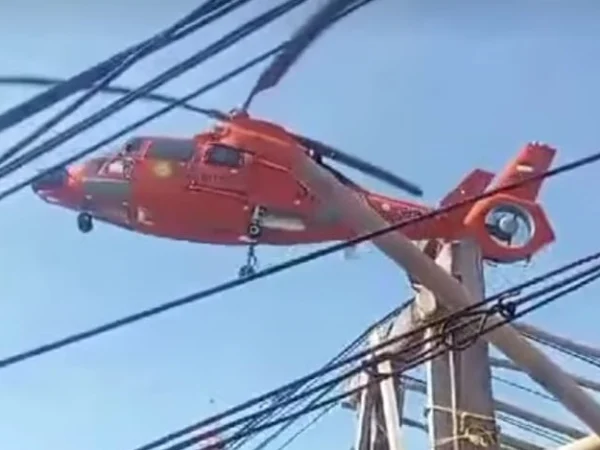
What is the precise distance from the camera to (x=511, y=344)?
8.20 m

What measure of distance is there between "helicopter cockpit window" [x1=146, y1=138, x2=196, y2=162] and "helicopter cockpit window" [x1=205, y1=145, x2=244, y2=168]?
404 millimetres

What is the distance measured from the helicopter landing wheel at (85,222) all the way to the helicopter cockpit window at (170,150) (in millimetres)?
1026

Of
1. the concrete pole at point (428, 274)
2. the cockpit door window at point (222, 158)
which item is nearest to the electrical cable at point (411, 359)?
the concrete pole at point (428, 274)

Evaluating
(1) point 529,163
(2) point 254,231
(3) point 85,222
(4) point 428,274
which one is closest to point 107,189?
(3) point 85,222

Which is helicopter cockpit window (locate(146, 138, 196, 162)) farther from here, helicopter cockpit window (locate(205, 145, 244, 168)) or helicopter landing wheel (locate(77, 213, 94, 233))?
helicopter landing wheel (locate(77, 213, 94, 233))

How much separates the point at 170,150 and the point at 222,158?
3.57 feet

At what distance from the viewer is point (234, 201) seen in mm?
13672

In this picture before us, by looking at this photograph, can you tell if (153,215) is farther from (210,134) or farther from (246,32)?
(246,32)

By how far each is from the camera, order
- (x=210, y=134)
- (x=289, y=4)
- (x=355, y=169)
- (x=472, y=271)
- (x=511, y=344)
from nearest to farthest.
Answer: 1. (x=289, y=4)
2. (x=511, y=344)
3. (x=355, y=169)
4. (x=472, y=271)
5. (x=210, y=134)

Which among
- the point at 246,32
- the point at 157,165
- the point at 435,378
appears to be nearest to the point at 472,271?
the point at 435,378

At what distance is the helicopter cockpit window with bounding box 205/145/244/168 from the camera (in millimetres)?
13250

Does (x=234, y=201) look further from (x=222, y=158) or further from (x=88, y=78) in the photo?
(x=88, y=78)

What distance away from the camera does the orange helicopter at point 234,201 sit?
40.3 feet

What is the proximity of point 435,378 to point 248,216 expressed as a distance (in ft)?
13.6
